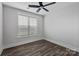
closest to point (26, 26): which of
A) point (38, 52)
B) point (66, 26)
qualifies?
point (38, 52)

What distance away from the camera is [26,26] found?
4.14 meters

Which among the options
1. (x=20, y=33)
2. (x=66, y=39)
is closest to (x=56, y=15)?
(x=66, y=39)

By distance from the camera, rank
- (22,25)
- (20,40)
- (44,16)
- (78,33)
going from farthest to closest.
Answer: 1. (44,16)
2. (22,25)
3. (20,40)
4. (78,33)

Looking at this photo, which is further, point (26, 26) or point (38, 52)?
point (26, 26)

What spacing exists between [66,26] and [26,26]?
2.71m

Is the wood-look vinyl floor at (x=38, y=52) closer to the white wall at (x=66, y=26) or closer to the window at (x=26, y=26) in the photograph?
the white wall at (x=66, y=26)

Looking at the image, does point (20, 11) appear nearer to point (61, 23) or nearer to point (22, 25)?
point (22, 25)

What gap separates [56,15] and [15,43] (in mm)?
3309

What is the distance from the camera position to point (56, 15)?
393 centimetres

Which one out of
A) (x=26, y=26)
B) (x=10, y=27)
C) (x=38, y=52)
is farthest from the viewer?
(x=26, y=26)

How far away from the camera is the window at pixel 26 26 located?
3.81 metres

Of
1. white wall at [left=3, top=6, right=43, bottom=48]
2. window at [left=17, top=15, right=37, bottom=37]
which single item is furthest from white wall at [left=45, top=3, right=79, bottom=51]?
white wall at [left=3, top=6, right=43, bottom=48]

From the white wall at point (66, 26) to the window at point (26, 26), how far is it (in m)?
1.37

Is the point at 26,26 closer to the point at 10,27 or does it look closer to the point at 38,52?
the point at 10,27
